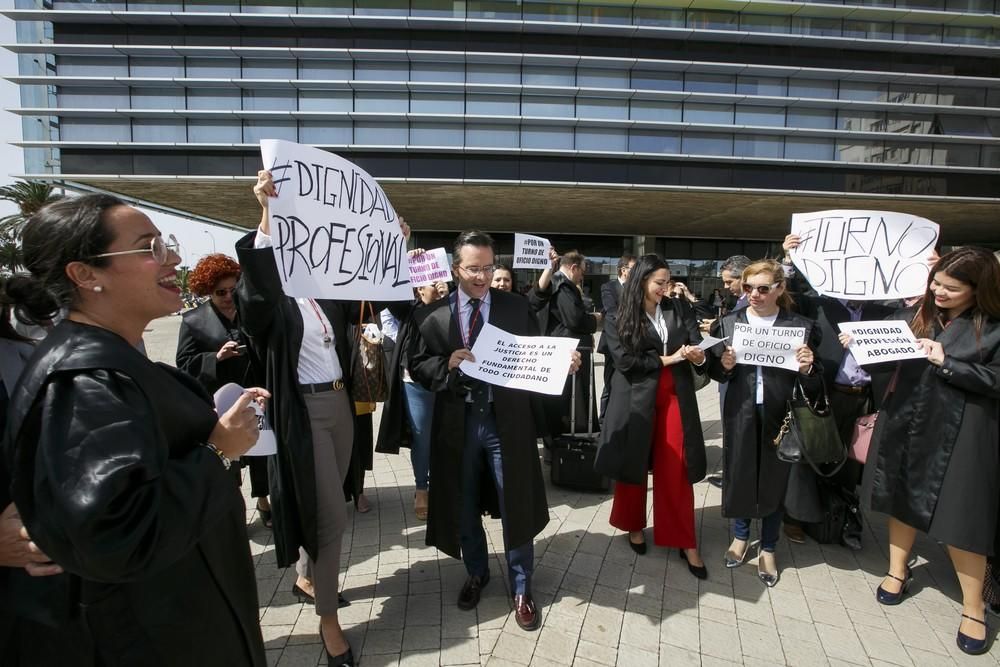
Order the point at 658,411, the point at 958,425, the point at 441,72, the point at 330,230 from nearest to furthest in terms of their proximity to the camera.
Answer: the point at 330,230, the point at 958,425, the point at 658,411, the point at 441,72

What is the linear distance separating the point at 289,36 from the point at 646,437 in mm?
27710

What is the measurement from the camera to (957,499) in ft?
9.04

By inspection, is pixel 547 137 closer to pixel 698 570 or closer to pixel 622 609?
pixel 698 570

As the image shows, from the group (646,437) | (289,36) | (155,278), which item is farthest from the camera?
(289,36)

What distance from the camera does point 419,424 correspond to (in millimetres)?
4512

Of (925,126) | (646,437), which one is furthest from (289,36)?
(925,126)

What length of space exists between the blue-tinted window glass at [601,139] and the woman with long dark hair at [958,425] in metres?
22.3

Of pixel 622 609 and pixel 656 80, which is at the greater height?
pixel 656 80

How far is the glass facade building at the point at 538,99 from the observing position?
23062mm

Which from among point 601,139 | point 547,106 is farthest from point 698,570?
point 547,106

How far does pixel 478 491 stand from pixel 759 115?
2707cm

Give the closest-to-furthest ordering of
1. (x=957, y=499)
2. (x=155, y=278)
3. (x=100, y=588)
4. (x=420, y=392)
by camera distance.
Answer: (x=100, y=588) < (x=155, y=278) < (x=957, y=499) < (x=420, y=392)

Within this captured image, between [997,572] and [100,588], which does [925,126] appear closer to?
[997,572]

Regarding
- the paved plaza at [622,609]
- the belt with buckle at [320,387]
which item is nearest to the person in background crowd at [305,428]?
the belt with buckle at [320,387]
